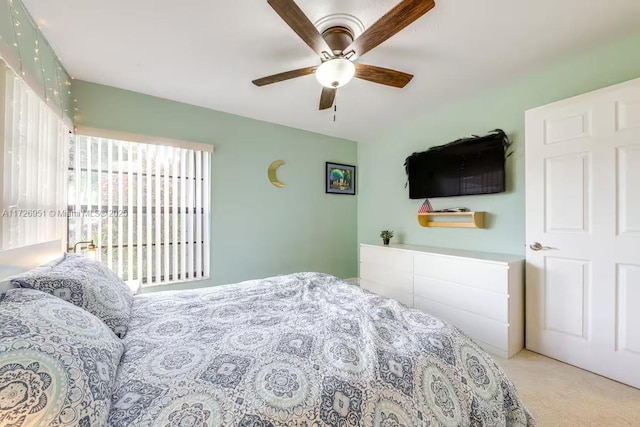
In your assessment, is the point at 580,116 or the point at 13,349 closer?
the point at 13,349

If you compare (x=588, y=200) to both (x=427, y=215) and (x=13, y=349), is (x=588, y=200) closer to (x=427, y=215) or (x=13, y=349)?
(x=427, y=215)

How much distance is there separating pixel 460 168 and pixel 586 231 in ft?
3.90

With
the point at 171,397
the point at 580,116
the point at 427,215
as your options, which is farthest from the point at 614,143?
the point at 171,397

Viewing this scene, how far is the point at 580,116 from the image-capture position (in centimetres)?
201

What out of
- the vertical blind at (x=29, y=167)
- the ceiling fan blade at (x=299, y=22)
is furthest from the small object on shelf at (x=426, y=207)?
the vertical blind at (x=29, y=167)

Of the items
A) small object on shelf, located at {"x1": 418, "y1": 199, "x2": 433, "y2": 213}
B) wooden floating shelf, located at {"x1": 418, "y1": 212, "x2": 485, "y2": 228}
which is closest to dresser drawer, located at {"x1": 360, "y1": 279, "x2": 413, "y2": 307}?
wooden floating shelf, located at {"x1": 418, "y1": 212, "x2": 485, "y2": 228}

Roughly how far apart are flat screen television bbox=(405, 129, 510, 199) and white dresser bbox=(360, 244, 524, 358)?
70 centimetres

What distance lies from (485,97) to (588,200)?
53.8 inches

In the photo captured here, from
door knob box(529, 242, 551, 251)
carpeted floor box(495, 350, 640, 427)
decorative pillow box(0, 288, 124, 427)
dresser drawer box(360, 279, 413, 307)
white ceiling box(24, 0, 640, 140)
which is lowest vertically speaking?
carpeted floor box(495, 350, 640, 427)

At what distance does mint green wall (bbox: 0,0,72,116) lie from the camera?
4.64 feet

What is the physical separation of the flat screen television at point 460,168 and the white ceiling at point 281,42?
0.54m

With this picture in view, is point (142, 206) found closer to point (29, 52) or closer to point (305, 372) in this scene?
point (29, 52)

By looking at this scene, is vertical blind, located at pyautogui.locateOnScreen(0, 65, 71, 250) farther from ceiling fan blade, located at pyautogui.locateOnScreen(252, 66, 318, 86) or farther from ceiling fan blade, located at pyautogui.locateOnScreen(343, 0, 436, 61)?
ceiling fan blade, located at pyautogui.locateOnScreen(343, 0, 436, 61)

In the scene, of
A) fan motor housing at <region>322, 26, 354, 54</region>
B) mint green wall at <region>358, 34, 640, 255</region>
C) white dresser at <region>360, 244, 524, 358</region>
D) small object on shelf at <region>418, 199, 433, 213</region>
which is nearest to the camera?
fan motor housing at <region>322, 26, 354, 54</region>
